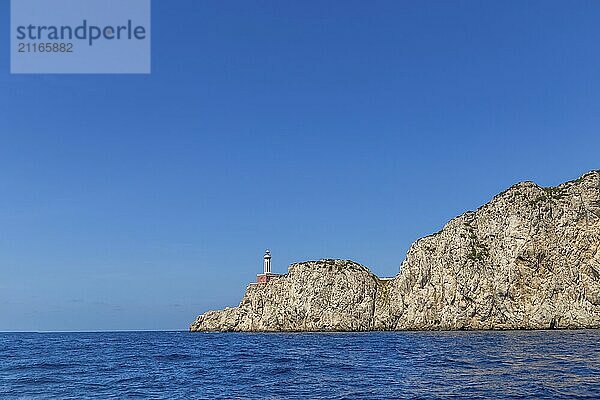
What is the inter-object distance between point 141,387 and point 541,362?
30409 mm

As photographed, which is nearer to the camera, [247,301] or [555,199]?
[555,199]

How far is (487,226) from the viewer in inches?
5763

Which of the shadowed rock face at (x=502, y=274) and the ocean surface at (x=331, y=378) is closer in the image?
the ocean surface at (x=331, y=378)

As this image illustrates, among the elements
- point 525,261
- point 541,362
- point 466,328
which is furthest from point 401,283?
point 541,362

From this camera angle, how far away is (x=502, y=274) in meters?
136

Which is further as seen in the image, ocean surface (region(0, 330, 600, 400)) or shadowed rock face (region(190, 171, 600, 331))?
shadowed rock face (region(190, 171, 600, 331))

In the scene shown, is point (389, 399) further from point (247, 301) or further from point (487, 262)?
point (247, 301)

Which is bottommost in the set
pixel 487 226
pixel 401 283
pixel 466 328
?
pixel 466 328

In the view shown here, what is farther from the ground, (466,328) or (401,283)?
(401,283)

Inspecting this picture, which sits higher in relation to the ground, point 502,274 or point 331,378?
point 502,274

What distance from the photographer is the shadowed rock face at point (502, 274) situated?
127 metres

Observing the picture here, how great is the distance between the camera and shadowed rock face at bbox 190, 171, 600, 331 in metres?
127

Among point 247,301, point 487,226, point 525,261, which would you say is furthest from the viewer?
point 247,301

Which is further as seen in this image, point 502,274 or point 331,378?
point 502,274
